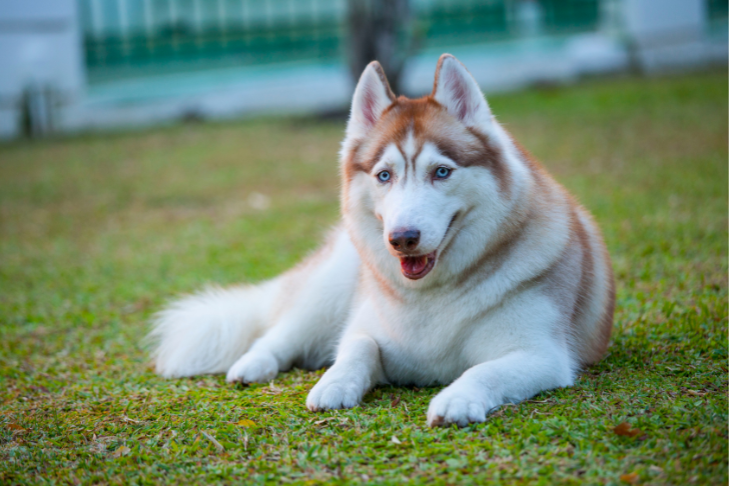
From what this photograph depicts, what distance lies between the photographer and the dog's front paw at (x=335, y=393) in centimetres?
293

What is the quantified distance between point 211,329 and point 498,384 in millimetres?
1877

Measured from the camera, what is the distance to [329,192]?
946 cm

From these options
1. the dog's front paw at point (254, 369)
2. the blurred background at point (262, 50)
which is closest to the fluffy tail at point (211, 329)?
the dog's front paw at point (254, 369)

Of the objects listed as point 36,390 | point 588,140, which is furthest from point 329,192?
point 36,390

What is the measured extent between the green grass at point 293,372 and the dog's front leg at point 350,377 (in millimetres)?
74

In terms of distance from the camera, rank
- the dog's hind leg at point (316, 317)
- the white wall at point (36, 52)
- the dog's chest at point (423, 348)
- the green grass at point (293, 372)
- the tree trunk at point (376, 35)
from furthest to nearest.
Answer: the white wall at point (36, 52) → the tree trunk at point (376, 35) → the dog's hind leg at point (316, 317) → the dog's chest at point (423, 348) → the green grass at point (293, 372)

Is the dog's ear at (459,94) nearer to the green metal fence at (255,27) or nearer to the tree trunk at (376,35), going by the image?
the tree trunk at (376,35)

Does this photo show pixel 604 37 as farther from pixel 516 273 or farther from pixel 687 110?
pixel 516 273

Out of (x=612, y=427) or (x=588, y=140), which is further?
(x=588, y=140)

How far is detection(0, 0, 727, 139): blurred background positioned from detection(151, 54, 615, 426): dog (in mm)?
12979

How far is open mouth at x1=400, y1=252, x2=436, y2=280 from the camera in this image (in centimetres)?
285

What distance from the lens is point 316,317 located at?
3854 mm

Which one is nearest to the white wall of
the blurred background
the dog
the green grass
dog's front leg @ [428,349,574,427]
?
the blurred background

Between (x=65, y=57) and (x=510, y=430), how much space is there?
1733cm
